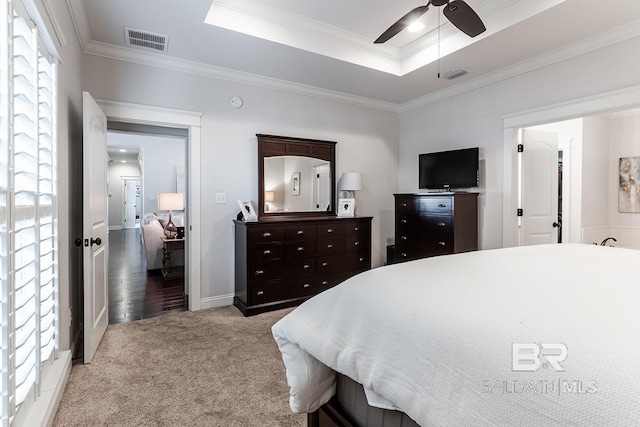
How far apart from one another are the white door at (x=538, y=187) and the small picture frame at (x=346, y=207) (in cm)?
191

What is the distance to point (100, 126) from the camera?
2.72m

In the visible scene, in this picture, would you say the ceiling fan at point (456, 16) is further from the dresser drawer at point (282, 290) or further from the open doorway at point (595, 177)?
the open doorway at point (595, 177)

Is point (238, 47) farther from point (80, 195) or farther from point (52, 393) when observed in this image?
point (52, 393)

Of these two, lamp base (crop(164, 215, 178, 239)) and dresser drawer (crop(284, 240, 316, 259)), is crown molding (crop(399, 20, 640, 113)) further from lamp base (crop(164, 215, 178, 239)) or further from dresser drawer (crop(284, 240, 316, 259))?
lamp base (crop(164, 215, 178, 239))

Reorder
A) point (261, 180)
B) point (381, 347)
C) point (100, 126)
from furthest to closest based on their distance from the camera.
→ 1. point (261, 180)
2. point (100, 126)
3. point (381, 347)

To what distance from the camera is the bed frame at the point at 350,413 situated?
114 centimetres

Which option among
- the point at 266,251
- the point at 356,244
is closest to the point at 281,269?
the point at 266,251

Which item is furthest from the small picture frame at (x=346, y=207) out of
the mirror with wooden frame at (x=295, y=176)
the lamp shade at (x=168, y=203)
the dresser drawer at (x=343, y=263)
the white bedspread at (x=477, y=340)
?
the lamp shade at (x=168, y=203)

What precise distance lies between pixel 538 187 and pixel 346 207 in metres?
2.23

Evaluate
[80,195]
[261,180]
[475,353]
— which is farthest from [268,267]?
[475,353]

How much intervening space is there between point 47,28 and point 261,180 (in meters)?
2.29

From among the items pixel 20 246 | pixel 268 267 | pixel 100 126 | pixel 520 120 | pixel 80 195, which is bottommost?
pixel 268 267

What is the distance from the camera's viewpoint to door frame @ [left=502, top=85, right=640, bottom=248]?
278 centimetres

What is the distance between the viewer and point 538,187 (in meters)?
3.81
